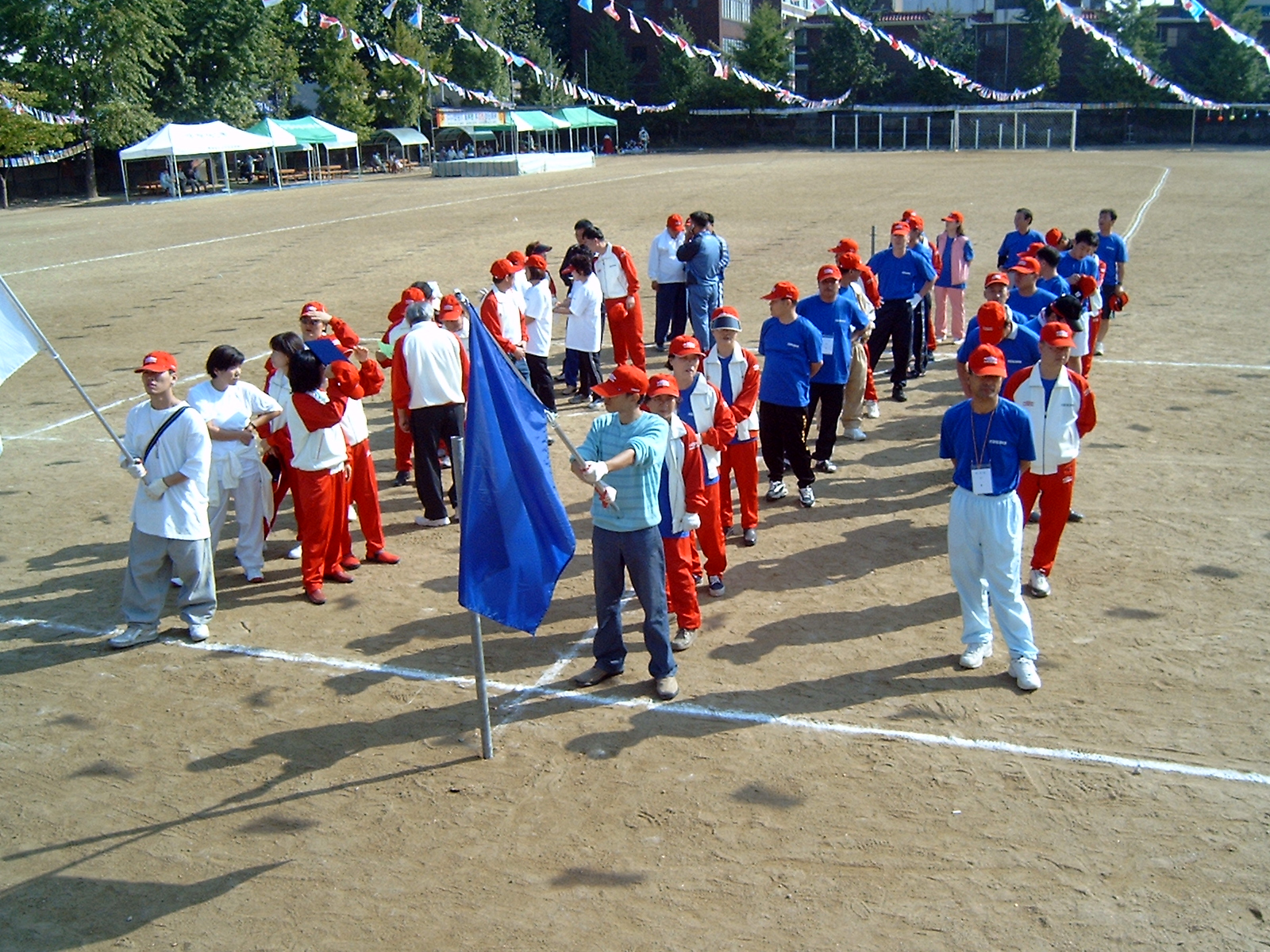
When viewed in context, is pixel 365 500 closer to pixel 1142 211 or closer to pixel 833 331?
pixel 833 331

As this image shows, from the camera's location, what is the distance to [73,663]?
745cm

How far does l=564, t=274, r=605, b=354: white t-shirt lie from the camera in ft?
40.9

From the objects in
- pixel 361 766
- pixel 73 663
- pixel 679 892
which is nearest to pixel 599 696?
pixel 361 766

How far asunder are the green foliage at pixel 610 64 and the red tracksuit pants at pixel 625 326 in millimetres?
69125

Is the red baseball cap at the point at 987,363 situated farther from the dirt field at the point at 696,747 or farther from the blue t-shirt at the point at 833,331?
the blue t-shirt at the point at 833,331

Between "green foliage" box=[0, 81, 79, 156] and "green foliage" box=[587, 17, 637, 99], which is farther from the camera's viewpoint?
"green foliage" box=[587, 17, 637, 99]

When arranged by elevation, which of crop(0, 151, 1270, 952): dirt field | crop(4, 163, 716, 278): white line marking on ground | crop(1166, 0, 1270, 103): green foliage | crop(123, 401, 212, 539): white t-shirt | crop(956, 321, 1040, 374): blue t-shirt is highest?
crop(1166, 0, 1270, 103): green foliage

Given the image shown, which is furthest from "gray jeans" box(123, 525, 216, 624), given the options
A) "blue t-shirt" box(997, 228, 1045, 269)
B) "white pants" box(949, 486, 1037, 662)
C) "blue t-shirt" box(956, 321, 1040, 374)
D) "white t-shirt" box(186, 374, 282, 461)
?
"blue t-shirt" box(997, 228, 1045, 269)

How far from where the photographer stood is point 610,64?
77938mm

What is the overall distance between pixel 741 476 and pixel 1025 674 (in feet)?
9.52

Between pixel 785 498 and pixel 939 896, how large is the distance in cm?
560

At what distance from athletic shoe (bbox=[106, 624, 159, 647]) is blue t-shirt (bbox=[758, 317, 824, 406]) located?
16.7 feet

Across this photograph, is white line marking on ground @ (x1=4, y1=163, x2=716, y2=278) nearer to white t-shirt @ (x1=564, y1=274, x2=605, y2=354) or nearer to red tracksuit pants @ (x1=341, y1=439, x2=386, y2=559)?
white t-shirt @ (x1=564, y1=274, x2=605, y2=354)

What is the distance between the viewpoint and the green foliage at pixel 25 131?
43834 millimetres
